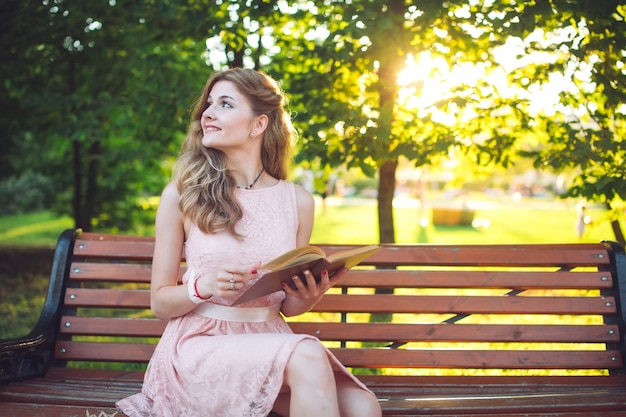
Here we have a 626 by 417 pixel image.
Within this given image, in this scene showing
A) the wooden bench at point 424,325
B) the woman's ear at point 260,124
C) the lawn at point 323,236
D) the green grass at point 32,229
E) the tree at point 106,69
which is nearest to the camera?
the woman's ear at point 260,124

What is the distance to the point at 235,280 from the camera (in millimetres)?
2324

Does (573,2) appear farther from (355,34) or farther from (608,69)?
(355,34)

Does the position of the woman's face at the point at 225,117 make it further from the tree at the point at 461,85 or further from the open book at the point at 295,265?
the tree at the point at 461,85

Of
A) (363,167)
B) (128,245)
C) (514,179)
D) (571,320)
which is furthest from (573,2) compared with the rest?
(514,179)

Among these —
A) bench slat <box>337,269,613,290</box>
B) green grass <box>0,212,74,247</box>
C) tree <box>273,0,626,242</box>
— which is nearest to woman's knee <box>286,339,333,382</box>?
bench slat <box>337,269,613,290</box>

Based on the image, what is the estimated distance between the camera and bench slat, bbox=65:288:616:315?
333cm

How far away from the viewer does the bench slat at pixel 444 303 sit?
10.9 feet

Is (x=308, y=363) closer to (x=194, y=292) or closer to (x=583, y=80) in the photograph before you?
(x=194, y=292)

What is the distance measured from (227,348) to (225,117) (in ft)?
3.26

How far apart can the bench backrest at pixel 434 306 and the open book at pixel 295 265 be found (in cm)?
101

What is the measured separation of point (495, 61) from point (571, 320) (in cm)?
312

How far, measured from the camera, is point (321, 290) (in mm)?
2549

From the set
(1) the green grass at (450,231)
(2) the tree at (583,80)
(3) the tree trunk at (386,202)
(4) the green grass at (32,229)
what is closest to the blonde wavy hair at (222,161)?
(2) the tree at (583,80)

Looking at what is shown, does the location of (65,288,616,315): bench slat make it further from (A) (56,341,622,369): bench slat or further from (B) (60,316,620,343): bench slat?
(A) (56,341,622,369): bench slat
